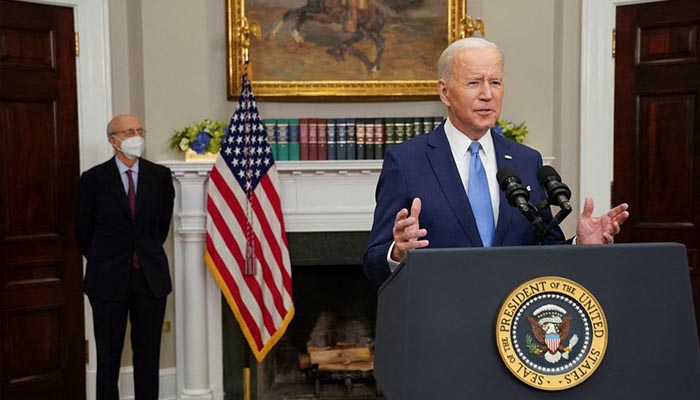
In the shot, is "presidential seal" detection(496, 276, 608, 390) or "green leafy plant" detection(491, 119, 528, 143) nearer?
"presidential seal" detection(496, 276, 608, 390)

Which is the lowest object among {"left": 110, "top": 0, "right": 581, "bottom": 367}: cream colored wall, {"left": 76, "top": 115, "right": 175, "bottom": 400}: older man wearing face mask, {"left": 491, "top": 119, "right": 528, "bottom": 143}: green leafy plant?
{"left": 76, "top": 115, "right": 175, "bottom": 400}: older man wearing face mask

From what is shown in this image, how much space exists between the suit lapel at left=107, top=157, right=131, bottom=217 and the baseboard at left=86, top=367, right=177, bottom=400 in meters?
1.25

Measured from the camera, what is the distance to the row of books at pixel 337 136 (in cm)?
518

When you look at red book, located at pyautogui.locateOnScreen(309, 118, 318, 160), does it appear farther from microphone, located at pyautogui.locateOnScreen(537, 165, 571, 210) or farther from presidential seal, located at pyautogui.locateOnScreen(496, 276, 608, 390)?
presidential seal, located at pyautogui.locateOnScreen(496, 276, 608, 390)

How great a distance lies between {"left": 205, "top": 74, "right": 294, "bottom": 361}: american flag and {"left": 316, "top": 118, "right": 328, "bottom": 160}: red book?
1.20 ft

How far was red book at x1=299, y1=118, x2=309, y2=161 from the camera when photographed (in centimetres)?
519

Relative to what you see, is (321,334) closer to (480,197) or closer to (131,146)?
(131,146)

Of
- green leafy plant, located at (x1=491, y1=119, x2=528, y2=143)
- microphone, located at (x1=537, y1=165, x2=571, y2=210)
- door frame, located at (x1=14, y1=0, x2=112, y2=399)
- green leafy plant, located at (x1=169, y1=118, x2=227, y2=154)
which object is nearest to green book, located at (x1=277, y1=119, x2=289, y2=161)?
green leafy plant, located at (x1=169, y1=118, x2=227, y2=154)

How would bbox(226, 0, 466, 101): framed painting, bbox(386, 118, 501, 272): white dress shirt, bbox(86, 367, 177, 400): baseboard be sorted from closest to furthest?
1. bbox(386, 118, 501, 272): white dress shirt
2. bbox(86, 367, 177, 400): baseboard
3. bbox(226, 0, 466, 101): framed painting

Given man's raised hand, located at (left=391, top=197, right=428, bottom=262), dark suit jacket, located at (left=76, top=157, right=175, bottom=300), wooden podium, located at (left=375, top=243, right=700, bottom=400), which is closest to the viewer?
wooden podium, located at (left=375, top=243, right=700, bottom=400)

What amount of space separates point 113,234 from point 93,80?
3.60 ft

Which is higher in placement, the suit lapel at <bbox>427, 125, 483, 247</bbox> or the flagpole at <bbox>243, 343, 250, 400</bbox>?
the suit lapel at <bbox>427, 125, 483, 247</bbox>

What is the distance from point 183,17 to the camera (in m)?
5.21

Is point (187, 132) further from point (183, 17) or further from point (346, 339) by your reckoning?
point (346, 339)
